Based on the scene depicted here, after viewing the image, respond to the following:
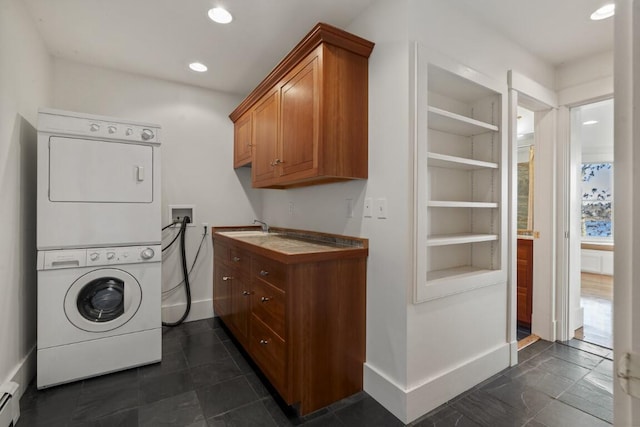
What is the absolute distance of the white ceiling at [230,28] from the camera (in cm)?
195

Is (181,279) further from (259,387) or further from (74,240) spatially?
(259,387)

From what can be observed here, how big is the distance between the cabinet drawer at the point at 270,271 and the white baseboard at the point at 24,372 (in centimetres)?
157

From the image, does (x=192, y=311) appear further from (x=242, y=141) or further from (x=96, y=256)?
(x=242, y=141)

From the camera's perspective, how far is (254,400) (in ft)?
6.08

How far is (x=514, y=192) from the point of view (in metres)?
2.24

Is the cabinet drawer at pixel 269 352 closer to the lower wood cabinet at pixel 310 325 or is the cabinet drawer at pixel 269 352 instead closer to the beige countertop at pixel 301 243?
the lower wood cabinet at pixel 310 325

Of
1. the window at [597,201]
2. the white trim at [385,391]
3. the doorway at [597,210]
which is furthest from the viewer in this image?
the window at [597,201]

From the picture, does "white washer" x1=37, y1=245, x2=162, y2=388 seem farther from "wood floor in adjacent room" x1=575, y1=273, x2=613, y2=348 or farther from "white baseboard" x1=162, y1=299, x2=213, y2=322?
"wood floor in adjacent room" x1=575, y1=273, x2=613, y2=348

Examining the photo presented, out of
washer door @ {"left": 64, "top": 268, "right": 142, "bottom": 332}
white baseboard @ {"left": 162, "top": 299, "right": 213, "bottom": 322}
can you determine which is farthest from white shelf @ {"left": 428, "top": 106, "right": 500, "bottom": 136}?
white baseboard @ {"left": 162, "top": 299, "right": 213, "bottom": 322}

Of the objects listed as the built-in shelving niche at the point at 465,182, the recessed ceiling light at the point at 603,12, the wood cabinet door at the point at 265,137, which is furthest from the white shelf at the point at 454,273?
the recessed ceiling light at the point at 603,12

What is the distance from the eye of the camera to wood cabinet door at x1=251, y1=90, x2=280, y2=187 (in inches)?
95.0

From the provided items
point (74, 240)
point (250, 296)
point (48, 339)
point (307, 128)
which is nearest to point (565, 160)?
point (307, 128)

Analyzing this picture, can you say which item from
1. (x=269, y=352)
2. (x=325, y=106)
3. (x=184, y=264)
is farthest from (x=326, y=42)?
(x=184, y=264)

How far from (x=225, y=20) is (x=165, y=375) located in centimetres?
260
